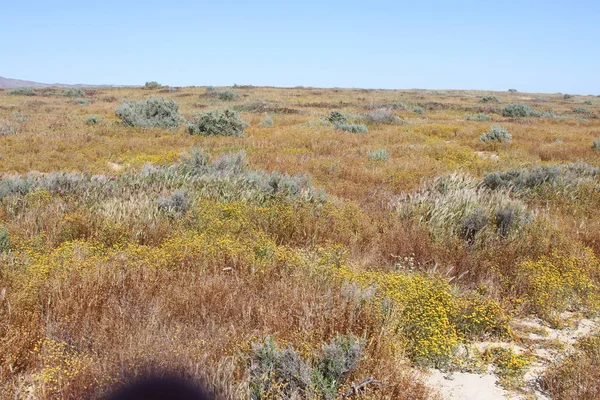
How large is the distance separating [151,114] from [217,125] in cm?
439

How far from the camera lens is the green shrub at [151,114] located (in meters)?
17.9

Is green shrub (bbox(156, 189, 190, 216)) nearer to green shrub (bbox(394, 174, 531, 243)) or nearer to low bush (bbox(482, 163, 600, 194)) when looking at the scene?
green shrub (bbox(394, 174, 531, 243))

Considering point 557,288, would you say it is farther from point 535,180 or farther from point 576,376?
point 535,180

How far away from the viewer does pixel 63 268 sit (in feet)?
13.1

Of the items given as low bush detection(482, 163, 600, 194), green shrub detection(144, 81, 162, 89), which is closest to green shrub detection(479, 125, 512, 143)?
low bush detection(482, 163, 600, 194)

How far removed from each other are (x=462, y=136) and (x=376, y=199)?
12.4 meters

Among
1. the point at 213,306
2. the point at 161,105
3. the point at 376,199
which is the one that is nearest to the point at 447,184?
the point at 376,199

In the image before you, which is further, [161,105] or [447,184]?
[161,105]

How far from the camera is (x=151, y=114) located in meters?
19.0

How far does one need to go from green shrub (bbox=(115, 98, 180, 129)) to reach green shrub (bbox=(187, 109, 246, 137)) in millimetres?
1525

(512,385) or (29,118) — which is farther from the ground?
(29,118)

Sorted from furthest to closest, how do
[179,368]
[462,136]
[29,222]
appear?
[462,136]
[29,222]
[179,368]

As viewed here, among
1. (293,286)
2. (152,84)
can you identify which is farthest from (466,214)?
(152,84)

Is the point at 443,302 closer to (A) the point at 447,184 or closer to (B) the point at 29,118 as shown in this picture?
(A) the point at 447,184
